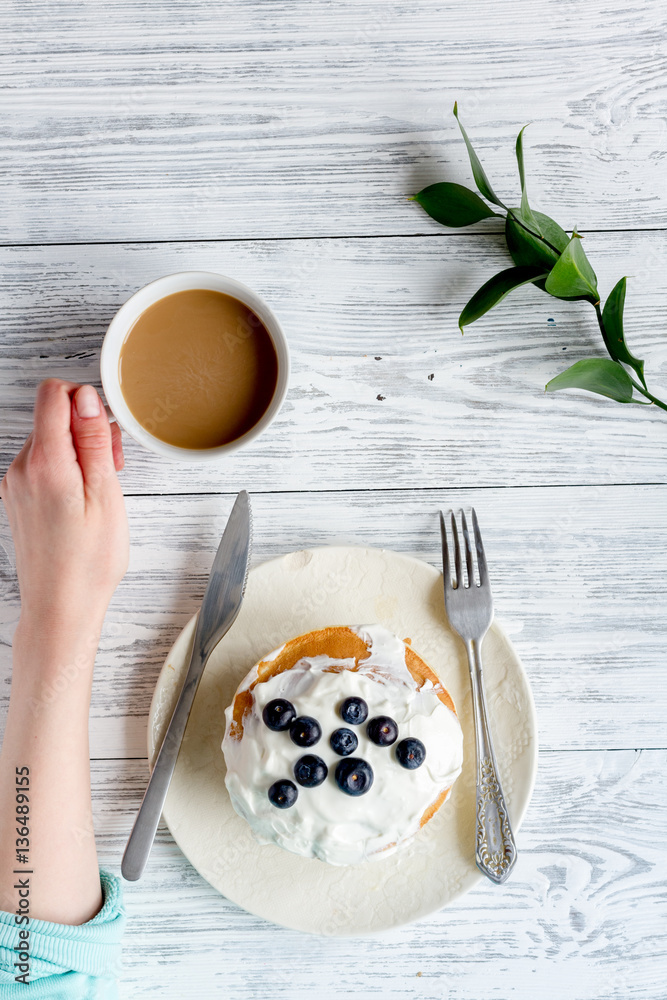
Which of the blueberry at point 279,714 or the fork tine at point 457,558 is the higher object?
the fork tine at point 457,558

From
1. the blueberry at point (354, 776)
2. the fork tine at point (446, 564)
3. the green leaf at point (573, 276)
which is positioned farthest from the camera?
the fork tine at point (446, 564)

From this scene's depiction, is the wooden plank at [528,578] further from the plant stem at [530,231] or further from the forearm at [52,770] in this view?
the plant stem at [530,231]

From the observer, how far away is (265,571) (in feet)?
3.83

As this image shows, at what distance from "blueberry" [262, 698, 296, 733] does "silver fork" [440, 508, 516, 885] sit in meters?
0.32

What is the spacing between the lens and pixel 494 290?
3.92 feet

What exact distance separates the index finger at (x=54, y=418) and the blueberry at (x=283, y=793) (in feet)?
1.91

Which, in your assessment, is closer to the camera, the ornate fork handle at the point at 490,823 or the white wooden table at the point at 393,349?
the ornate fork handle at the point at 490,823

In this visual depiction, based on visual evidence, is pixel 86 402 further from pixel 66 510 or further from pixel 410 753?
pixel 410 753

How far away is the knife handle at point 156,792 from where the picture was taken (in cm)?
111

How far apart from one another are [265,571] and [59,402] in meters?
0.41

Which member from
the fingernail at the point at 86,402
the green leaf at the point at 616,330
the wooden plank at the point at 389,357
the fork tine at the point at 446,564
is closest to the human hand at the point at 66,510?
the fingernail at the point at 86,402

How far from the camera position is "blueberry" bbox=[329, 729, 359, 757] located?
96cm

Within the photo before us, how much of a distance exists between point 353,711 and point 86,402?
1.97ft

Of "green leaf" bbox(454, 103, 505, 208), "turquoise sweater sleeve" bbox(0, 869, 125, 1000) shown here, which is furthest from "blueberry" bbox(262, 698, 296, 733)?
"green leaf" bbox(454, 103, 505, 208)
